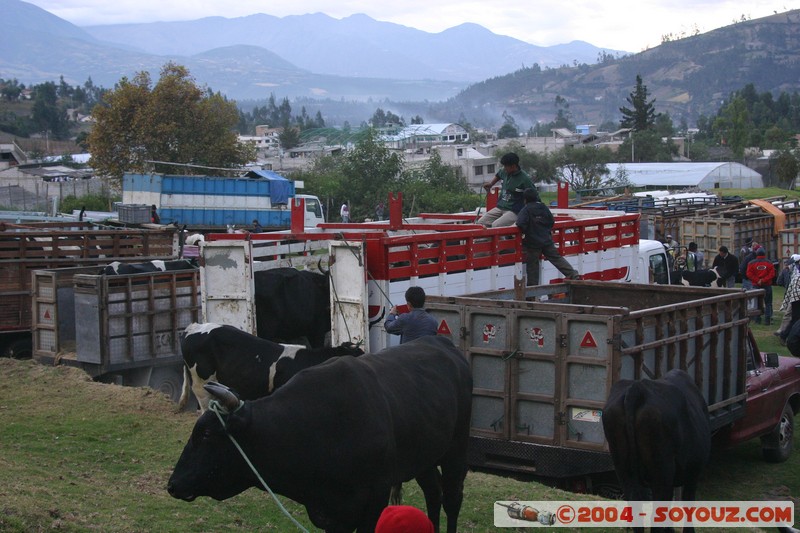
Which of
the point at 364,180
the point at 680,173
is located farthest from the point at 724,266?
the point at 680,173

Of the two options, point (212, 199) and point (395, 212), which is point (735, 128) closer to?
point (212, 199)

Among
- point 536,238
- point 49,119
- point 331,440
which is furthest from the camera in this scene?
point 49,119

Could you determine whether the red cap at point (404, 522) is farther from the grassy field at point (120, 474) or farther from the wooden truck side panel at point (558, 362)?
the wooden truck side panel at point (558, 362)

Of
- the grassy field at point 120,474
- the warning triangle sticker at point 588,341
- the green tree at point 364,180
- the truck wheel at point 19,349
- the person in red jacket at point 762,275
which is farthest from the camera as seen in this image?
the green tree at point 364,180

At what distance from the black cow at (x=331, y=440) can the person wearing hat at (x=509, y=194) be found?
7461 mm

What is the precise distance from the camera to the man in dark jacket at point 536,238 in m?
13.7

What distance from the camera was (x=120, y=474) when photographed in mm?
9617

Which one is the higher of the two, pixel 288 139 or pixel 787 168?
pixel 288 139

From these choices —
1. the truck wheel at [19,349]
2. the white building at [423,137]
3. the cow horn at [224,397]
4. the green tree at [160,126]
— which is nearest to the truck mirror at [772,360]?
the cow horn at [224,397]

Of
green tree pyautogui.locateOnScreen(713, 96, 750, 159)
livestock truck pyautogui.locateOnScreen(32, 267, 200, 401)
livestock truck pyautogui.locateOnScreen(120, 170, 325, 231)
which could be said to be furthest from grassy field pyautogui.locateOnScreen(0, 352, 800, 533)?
green tree pyautogui.locateOnScreen(713, 96, 750, 159)

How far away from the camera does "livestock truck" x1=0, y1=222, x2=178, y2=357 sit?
17109 millimetres

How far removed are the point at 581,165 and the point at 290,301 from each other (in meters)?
71.9

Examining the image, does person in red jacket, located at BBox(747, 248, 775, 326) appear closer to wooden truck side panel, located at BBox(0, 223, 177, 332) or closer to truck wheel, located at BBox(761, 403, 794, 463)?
truck wheel, located at BBox(761, 403, 794, 463)

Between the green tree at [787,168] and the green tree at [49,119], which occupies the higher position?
the green tree at [49,119]
